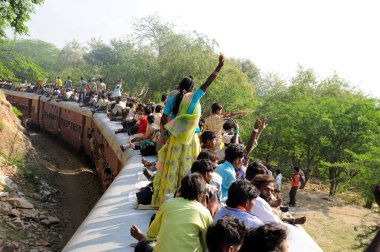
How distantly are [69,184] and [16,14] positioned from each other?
20.7ft

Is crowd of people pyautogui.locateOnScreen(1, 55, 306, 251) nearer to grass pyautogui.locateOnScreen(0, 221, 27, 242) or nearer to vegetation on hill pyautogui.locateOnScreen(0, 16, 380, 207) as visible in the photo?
grass pyautogui.locateOnScreen(0, 221, 27, 242)

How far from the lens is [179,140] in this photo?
5457mm

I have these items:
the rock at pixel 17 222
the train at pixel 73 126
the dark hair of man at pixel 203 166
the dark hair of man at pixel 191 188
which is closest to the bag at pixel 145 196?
the dark hair of man at pixel 203 166

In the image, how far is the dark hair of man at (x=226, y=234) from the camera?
10.1ft

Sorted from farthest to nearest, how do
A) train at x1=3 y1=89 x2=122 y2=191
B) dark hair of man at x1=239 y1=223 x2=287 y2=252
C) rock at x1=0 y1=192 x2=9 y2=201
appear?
1. train at x1=3 y1=89 x2=122 y2=191
2. rock at x1=0 y1=192 x2=9 y2=201
3. dark hair of man at x1=239 y1=223 x2=287 y2=252

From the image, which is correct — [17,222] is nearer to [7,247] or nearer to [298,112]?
[7,247]

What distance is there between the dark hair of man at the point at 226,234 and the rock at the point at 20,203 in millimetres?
8360

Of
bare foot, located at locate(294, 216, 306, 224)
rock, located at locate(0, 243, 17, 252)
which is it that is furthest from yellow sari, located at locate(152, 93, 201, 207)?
rock, located at locate(0, 243, 17, 252)

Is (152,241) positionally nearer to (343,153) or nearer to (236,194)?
(236,194)

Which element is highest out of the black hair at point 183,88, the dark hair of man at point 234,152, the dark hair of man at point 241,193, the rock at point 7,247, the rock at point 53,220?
the black hair at point 183,88

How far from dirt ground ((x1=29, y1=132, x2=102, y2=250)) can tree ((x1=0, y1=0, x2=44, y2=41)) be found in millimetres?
Answer: 5108

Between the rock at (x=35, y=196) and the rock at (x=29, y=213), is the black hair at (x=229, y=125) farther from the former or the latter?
the rock at (x=35, y=196)

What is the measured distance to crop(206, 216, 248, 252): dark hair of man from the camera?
307 cm

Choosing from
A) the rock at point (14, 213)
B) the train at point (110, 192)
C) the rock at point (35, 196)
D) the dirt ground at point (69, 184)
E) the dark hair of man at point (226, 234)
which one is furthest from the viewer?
the rock at point (35, 196)
